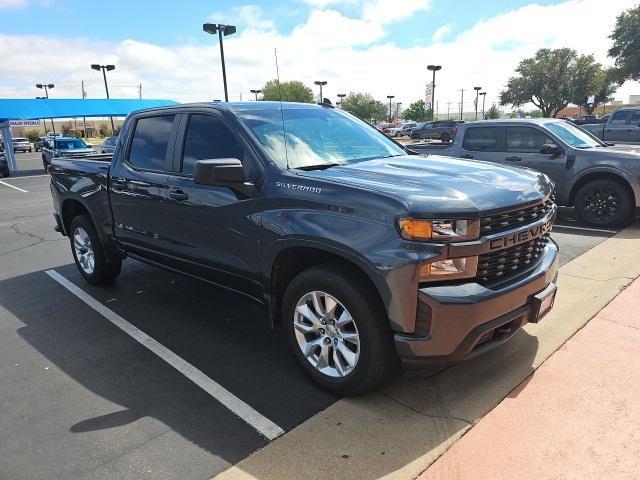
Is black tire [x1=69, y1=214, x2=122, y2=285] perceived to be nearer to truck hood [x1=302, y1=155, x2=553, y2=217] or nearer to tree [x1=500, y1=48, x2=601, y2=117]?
truck hood [x1=302, y1=155, x2=553, y2=217]

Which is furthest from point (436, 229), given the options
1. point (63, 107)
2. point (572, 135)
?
point (63, 107)

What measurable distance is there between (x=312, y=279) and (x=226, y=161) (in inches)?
38.4

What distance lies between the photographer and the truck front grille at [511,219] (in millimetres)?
2883

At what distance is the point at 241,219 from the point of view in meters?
3.62

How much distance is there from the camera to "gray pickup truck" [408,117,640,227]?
7.62 meters

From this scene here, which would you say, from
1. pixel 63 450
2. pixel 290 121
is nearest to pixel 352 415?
pixel 63 450

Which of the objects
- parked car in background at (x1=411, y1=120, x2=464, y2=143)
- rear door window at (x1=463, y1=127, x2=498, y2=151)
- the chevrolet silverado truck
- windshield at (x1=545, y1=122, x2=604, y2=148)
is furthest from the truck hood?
parked car in background at (x1=411, y1=120, x2=464, y2=143)

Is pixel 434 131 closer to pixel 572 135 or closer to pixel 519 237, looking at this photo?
pixel 572 135

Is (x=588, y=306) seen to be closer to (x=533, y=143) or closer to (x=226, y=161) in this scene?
(x=226, y=161)

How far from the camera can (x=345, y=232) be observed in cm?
296

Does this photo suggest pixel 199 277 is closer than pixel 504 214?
No

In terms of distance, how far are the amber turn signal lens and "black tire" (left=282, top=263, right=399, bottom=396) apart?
0.45m

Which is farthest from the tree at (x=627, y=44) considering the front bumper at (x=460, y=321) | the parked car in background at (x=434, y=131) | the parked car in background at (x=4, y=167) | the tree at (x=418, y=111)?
the tree at (x=418, y=111)

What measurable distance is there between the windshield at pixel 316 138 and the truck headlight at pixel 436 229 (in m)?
1.12
